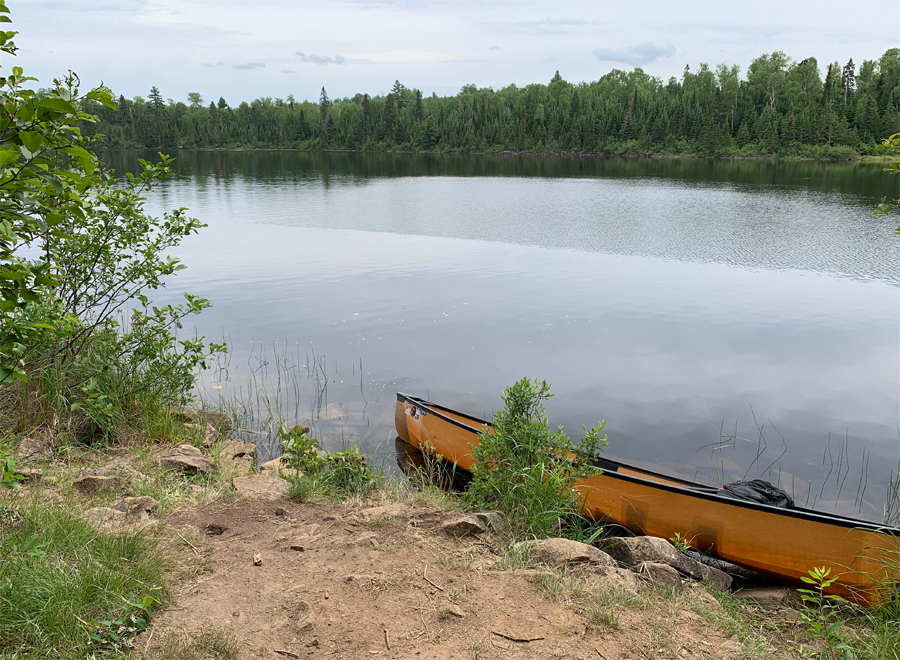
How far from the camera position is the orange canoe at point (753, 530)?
5.42 m

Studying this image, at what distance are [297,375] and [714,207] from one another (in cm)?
2839

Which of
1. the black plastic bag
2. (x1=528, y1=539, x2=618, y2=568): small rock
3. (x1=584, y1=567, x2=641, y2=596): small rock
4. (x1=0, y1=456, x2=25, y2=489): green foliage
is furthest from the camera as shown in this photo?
the black plastic bag

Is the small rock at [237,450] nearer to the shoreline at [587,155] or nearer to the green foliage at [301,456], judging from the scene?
the green foliage at [301,456]

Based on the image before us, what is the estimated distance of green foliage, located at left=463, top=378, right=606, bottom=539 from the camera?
579cm

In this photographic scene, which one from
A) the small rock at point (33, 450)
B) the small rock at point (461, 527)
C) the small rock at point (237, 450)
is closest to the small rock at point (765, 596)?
the small rock at point (461, 527)

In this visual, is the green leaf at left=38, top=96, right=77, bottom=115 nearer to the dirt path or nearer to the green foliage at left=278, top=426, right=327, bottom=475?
the dirt path

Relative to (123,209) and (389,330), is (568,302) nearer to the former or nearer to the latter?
(389,330)

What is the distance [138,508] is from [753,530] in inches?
218

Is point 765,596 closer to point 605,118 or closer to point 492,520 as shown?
point 492,520

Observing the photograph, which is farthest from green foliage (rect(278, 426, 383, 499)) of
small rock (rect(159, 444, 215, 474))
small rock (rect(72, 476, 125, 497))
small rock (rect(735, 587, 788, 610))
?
small rock (rect(735, 587, 788, 610))

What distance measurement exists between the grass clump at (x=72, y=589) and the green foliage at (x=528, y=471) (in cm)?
305

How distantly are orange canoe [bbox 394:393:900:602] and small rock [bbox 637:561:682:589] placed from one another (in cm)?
110

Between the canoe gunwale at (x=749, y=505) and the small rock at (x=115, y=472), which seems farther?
the small rock at (x=115, y=472)

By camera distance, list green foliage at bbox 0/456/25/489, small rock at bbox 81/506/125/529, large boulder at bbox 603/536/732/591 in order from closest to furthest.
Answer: green foliage at bbox 0/456/25/489, small rock at bbox 81/506/125/529, large boulder at bbox 603/536/732/591
